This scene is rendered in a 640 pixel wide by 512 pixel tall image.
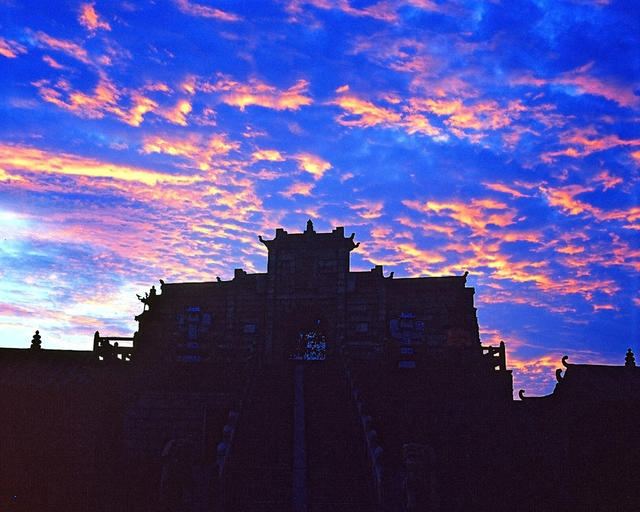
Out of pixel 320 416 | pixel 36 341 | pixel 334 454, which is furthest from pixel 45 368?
pixel 334 454

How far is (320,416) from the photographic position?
65.8 feet

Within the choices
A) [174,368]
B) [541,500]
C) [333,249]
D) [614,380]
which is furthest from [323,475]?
Answer: [333,249]

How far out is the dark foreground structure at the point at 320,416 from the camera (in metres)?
16.3

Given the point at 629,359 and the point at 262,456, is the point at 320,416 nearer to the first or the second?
the point at 262,456

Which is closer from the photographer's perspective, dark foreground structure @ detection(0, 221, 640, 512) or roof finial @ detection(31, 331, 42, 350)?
dark foreground structure @ detection(0, 221, 640, 512)

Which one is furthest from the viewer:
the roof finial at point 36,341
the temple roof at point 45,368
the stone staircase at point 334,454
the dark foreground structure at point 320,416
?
the roof finial at point 36,341

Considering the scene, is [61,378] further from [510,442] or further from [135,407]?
[510,442]

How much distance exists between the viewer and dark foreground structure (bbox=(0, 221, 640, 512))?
16328 millimetres

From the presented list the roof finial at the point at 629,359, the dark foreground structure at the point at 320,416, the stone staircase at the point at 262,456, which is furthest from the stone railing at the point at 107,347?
the roof finial at the point at 629,359

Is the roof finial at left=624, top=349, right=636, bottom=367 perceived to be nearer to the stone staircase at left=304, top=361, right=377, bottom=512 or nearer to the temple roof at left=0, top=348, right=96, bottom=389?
the stone staircase at left=304, top=361, right=377, bottom=512

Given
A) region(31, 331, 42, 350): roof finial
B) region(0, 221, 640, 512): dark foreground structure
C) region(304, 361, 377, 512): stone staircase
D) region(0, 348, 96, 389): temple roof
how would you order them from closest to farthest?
Result: region(304, 361, 377, 512): stone staircase
region(0, 221, 640, 512): dark foreground structure
region(0, 348, 96, 389): temple roof
region(31, 331, 42, 350): roof finial

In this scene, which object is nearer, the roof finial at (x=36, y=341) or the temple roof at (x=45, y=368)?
the temple roof at (x=45, y=368)

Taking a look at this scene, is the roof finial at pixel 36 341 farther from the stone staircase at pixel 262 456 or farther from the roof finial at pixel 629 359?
the roof finial at pixel 629 359

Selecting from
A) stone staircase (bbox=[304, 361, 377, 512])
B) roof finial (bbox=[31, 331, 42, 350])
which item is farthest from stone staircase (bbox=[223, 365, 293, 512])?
roof finial (bbox=[31, 331, 42, 350])
